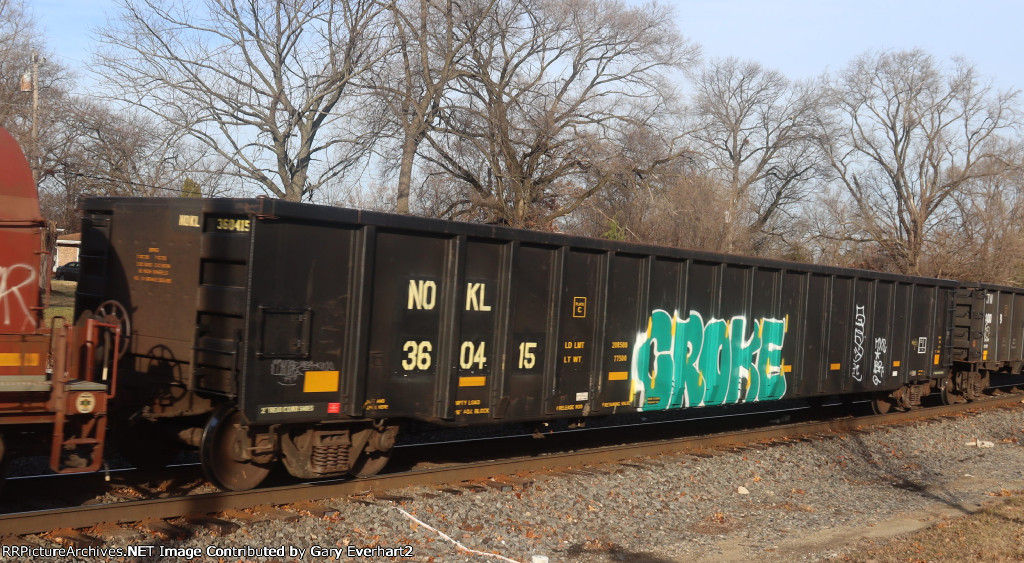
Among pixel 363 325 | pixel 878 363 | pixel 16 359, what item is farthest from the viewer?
pixel 878 363

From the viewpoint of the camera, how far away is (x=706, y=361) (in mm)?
12969

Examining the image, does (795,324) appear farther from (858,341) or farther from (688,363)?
(688,363)

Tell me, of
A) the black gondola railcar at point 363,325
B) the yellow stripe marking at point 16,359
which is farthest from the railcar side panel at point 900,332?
the yellow stripe marking at point 16,359

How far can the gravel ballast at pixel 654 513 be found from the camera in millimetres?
7430

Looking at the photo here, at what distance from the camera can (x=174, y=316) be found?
28.7ft

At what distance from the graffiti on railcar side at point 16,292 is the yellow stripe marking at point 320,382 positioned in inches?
95.5

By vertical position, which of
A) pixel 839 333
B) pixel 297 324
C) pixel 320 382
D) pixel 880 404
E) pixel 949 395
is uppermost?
pixel 839 333

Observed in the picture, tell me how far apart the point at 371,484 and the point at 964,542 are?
600 cm

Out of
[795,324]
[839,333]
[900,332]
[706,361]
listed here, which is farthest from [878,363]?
[706,361]

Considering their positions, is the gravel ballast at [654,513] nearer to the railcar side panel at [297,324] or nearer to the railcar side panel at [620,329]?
the railcar side panel at [620,329]

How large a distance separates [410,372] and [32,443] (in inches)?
144

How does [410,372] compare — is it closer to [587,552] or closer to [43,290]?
[587,552]

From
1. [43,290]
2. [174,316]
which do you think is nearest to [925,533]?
[174,316]

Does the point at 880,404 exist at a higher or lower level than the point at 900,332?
lower
